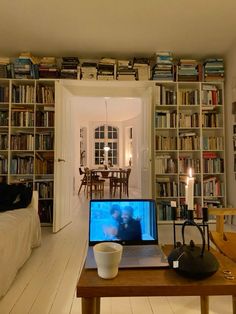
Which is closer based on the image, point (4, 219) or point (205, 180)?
point (4, 219)

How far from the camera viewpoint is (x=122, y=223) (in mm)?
1121

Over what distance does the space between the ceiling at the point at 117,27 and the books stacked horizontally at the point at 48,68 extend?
129 millimetres

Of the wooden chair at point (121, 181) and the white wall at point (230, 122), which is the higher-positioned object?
the white wall at point (230, 122)

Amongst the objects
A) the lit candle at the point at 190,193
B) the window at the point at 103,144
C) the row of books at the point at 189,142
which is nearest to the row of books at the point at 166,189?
the row of books at the point at 189,142

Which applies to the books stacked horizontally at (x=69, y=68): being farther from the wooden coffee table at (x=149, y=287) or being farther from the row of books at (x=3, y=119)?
the wooden coffee table at (x=149, y=287)

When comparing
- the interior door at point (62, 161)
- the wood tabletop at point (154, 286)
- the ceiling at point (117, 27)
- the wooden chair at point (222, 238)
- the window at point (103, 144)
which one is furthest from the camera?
the window at point (103, 144)

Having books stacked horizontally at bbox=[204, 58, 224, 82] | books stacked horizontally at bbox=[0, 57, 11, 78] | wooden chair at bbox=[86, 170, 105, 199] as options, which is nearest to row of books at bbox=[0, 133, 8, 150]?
books stacked horizontally at bbox=[0, 57, 11, 78]

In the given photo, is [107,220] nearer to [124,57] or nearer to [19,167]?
[19,167]

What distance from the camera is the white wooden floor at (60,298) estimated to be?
164 cm

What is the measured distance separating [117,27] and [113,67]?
2.49 ft

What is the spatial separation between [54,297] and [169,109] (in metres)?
3.22

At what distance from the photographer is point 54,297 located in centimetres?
178

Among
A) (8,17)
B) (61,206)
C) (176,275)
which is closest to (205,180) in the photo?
(61,206)

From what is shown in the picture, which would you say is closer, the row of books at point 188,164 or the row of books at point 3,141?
the row of books at point 3,141
